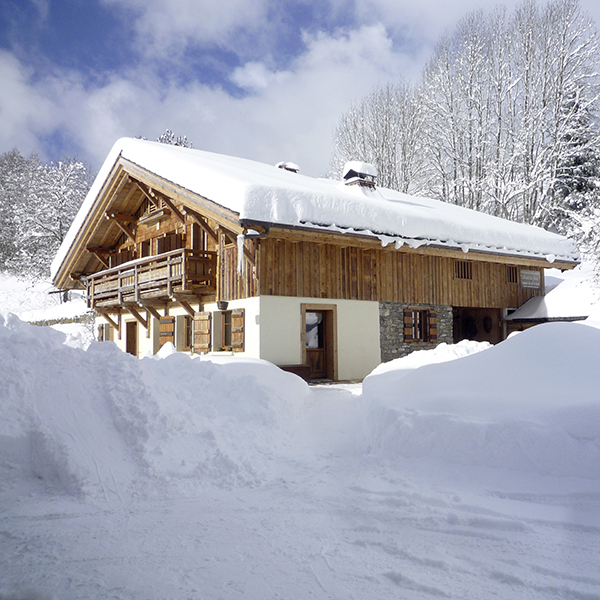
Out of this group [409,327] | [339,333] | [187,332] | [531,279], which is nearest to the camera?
[339,333]

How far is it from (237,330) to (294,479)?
8321mm

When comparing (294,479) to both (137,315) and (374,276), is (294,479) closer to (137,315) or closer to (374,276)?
(374,276)

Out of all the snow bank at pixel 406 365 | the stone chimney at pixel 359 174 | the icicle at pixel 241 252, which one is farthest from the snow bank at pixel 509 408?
the stone chimney at pixel 359 174

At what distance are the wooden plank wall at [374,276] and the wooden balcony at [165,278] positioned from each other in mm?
2323

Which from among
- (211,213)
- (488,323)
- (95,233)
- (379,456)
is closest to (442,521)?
(379,456)

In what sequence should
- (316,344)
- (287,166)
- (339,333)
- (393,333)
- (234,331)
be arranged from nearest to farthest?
1. (234,331)
2. (339,333)
3. (316,344)
4. (393,333)
5. (287,166)

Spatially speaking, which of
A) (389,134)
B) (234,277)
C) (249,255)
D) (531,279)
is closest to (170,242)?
(234,277)

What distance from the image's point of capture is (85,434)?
5473 mm

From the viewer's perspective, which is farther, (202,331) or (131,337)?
(131,337)

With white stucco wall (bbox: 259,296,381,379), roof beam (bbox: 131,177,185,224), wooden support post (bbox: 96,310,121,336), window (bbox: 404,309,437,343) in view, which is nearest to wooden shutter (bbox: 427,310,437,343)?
window (bbox: 404,309,437,343)

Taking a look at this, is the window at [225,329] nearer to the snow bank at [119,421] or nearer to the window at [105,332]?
the snow bank at [119,421]

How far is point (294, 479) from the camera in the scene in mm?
5336

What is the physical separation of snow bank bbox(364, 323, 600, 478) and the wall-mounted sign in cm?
1276

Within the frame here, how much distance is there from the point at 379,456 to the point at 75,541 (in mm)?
3286
